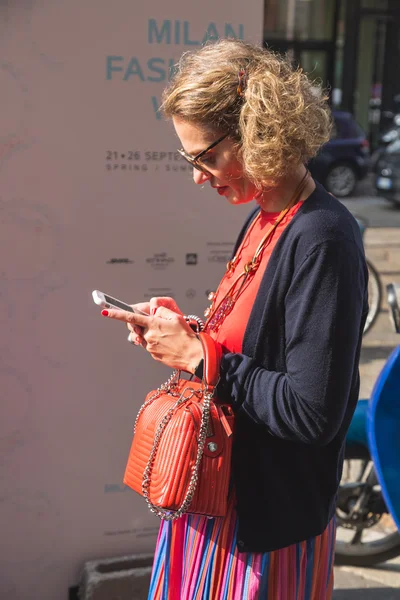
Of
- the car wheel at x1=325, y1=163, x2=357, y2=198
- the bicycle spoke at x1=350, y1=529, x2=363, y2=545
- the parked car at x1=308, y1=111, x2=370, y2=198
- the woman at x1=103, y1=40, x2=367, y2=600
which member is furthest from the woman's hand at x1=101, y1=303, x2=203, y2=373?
the car wheel at x1=325, y1=163, x2=357, y2=198

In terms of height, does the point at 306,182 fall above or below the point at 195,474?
above

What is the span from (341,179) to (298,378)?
12.1 metres

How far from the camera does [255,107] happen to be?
1442mm

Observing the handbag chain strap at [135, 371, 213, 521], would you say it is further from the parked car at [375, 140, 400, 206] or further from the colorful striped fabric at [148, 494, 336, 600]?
the parked car at [375, 140, 400, 206]

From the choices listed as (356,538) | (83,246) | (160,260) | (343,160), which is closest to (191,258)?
(160,260)

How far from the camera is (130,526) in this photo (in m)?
2.52

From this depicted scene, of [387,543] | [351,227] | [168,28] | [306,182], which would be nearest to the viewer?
[351,227]

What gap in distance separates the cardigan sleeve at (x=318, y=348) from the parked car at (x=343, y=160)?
442 inches

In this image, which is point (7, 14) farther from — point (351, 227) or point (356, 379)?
point (356, 379)

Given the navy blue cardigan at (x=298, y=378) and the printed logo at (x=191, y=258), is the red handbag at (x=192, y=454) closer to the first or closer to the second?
the navy blue cardigan at (x=298, y=378)

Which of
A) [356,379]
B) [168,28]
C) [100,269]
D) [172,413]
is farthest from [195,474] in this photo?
[168,28]

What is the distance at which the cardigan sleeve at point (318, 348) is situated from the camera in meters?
1.36

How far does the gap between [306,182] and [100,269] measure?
0.92 m

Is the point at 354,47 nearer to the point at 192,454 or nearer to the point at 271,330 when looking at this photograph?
the point at 271,330
